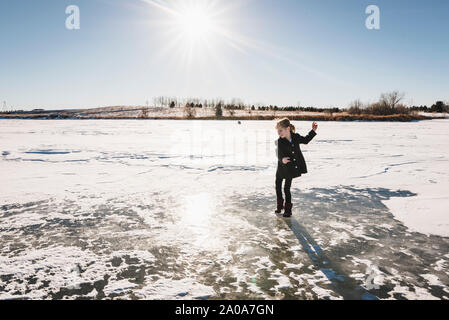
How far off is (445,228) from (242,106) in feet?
266

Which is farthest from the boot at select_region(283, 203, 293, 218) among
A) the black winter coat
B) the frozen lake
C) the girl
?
the black winter coat

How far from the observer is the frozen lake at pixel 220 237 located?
7.18 feet

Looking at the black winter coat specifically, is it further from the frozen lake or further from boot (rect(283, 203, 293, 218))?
the frozen lake

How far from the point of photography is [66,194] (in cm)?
473

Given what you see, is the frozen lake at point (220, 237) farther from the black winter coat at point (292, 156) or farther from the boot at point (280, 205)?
the black winter coat at point (292, 156)

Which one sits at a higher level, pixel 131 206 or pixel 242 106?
pixel 242 106

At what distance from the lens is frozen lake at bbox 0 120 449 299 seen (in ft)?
7.18

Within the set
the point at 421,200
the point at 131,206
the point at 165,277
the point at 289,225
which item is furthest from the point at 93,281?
the point at 421,200

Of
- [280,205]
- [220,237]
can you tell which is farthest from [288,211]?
[220,237]

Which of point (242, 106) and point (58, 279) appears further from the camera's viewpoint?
point (242, 106)

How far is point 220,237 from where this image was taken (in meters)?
3.10

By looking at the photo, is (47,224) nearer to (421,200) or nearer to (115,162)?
(115,162)

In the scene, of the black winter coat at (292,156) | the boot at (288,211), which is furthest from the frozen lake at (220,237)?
the black winter coat at (292,156)
